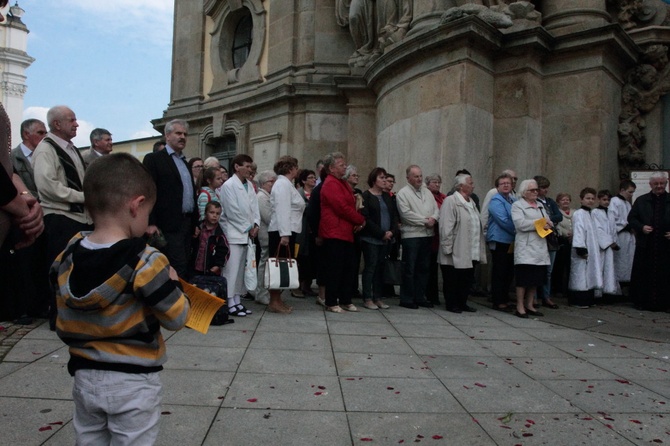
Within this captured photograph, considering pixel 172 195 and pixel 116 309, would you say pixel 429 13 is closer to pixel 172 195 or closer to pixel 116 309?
pixel 172 195

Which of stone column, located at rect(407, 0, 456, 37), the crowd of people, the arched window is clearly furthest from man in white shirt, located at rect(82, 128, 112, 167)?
the arched window

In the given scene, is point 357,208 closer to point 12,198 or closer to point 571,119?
point 571,119

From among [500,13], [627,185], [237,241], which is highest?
[500,13]

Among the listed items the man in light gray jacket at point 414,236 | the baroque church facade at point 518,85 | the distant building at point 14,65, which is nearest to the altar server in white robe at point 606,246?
the baroque church facade at point 518,85

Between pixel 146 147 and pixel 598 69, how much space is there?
2710 centimetres

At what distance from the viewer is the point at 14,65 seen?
2376 inches

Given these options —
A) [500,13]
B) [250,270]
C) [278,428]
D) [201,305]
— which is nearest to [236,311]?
[250,270]

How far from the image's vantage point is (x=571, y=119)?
10.3 m

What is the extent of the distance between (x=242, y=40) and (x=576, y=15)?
10.6 m

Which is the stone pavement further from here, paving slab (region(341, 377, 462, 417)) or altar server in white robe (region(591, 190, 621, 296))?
altar server in white robe (region(591, 190, 621, 296))

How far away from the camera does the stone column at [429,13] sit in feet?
35.1

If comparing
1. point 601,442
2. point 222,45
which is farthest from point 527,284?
point 222,45

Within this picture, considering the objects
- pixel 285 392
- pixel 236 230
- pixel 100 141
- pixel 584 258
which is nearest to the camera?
pixel 285 392

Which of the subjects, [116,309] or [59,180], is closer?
[116,309]
